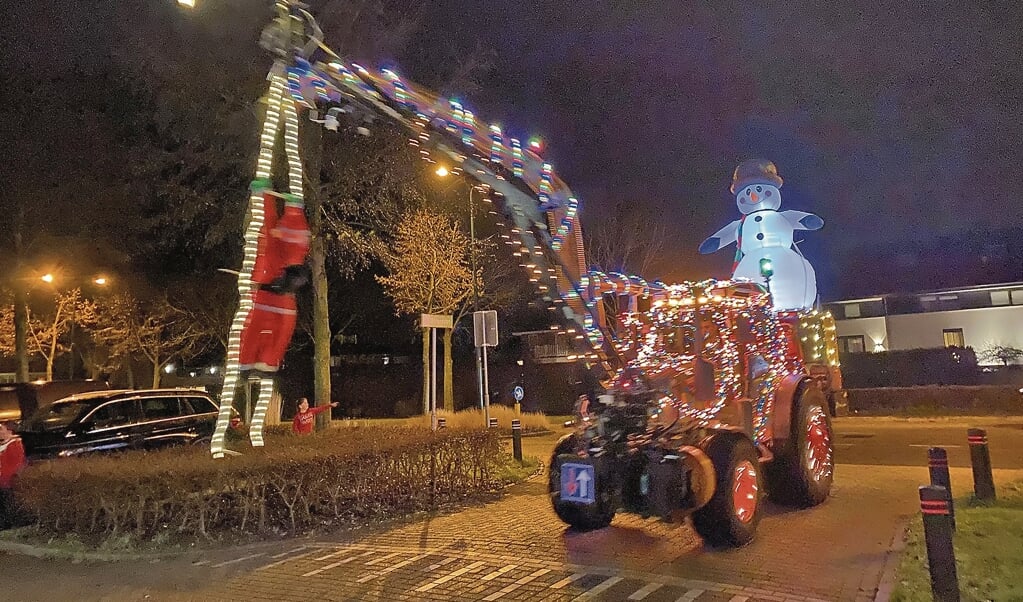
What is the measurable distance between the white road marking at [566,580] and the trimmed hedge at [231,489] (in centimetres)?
343

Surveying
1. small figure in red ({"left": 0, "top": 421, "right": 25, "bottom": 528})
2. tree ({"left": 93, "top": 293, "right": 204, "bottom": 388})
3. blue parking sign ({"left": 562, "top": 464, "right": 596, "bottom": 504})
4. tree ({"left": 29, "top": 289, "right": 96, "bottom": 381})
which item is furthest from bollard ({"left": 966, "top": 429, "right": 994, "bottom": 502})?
tree ({"left": 29, "top": 289, "right": 96, "bottom": 381})

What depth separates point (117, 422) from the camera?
12641 millimetres

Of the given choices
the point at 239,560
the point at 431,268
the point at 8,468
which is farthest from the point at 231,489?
the point at 431,268

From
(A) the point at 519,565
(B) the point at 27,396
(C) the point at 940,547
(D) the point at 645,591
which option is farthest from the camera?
(B) the point at 27,396

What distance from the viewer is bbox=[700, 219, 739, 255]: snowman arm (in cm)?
1399

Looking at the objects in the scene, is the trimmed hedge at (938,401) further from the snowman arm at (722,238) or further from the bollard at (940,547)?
the bollard at (940,547)

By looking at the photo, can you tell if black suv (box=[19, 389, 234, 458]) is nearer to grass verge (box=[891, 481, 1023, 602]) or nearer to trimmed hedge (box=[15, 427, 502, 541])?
trimmed hedge (box=[15, 427, 502, 541])

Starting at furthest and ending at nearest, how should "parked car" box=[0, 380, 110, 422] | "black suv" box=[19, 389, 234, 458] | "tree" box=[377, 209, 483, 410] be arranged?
"tree" box=[377, 209, 483, 410]
"parked car" box=[0, 380, 110, 422]
"black suv" box=[19, 389, 234, 458]

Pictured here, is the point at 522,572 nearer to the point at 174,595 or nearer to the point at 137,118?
the point at 174,595

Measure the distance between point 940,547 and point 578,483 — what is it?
3.03 metres

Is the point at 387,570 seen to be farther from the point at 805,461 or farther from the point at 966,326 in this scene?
the point at 966,326

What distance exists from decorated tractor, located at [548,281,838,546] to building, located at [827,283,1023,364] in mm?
25726

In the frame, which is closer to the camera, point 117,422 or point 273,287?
point 273,287

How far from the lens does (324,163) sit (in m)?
15.2
